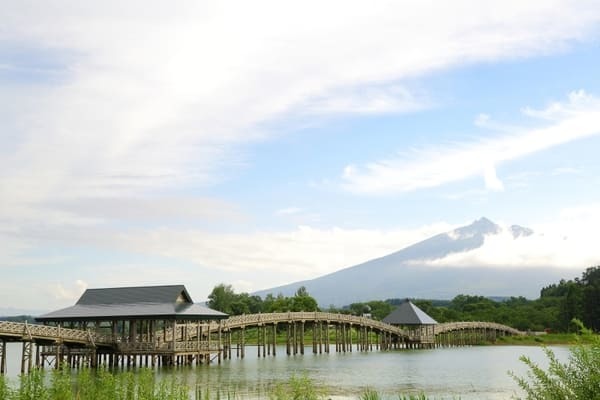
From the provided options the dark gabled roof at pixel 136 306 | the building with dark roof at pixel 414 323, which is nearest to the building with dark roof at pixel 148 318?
the dark gabled roof at pixel 136 306

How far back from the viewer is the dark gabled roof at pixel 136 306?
1815 inches

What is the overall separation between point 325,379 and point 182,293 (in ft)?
55.1

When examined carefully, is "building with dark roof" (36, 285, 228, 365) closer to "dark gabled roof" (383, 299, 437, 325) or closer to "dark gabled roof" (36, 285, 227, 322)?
"dark gabled roof" (36, 285, 227, 322)

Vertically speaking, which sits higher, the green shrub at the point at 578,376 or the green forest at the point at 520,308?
the green forest at the point at 520,308

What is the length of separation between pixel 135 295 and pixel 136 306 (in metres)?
2.04

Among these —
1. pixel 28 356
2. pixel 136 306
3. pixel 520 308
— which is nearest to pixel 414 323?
pixel 520 308

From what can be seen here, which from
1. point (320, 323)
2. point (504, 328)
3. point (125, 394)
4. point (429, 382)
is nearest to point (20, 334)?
point (429, 382)

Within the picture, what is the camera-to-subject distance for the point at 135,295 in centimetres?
5006

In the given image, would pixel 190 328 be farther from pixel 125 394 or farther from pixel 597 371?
pixel 597 371

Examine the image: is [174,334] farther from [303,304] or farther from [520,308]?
[520,308]

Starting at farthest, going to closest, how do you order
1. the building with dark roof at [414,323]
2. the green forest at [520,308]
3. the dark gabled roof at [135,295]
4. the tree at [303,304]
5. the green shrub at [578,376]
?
1. the tree at [303,304]
2. the green forest at [520,308]
3. the building with dark roof at [414,323]
4. the dark gabled roof at [135,295]
5. the green shrub at [578,376]

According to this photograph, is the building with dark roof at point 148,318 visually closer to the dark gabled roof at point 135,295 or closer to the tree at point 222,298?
the dark gabled roof at point 135,295

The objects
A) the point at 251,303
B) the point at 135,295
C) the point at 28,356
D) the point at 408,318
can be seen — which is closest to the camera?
the point at 28,356

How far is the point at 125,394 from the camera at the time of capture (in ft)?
56.0
